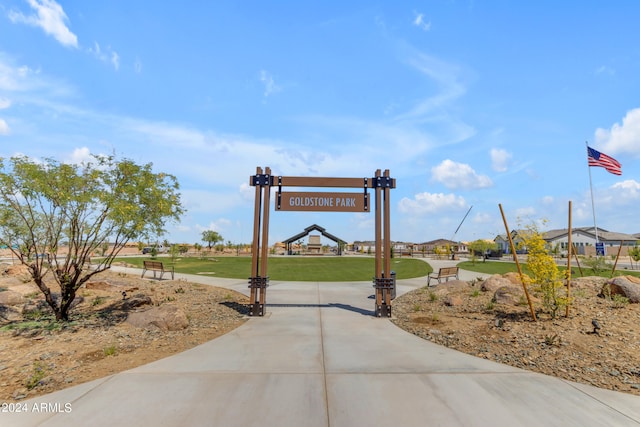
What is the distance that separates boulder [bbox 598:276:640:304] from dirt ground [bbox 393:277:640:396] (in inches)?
12.2

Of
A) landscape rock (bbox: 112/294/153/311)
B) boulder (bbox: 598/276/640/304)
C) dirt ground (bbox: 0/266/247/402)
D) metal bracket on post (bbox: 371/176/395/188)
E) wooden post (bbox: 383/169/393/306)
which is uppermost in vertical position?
metal bracket on post (bbox: 371/176/395/188)

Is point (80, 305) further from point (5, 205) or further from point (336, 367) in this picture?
point (336, 367)

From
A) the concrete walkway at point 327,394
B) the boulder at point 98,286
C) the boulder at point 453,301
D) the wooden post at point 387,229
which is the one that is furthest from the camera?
the boulder at point 98,286

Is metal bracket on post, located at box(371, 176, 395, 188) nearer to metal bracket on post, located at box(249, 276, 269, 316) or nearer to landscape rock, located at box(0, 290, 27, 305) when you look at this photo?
metal bracket on post, located at box(249, 276, 269, 316)

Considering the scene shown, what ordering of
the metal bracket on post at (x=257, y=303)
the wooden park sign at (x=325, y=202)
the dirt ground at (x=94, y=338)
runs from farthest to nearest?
the wooden park sign at (x=325, y=202) → the metal bracket on post at (x=257, y=303) → the dirt ground at (x=94, y=338)

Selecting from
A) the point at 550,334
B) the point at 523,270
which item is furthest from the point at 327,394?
the point at 523,270

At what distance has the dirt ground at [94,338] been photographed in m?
4.57

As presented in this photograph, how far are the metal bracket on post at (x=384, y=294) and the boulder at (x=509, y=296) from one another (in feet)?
10.0

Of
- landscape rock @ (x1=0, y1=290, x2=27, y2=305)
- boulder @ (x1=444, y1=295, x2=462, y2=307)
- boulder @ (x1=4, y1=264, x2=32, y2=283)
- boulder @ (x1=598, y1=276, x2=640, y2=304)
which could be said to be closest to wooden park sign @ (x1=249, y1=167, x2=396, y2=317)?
boulder @ (x1=444, y1=295, x2=462, y2=307)

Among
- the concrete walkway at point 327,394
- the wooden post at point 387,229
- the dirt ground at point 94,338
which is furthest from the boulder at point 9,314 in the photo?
the wooden post at point 387,229

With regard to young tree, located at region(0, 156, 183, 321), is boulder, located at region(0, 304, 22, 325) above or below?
below

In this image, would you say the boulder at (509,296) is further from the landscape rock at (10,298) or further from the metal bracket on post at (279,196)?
the landscape rock at (10,298)

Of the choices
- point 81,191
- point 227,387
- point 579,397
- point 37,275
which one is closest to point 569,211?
point 579,397

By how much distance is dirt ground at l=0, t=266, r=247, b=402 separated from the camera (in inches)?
180
